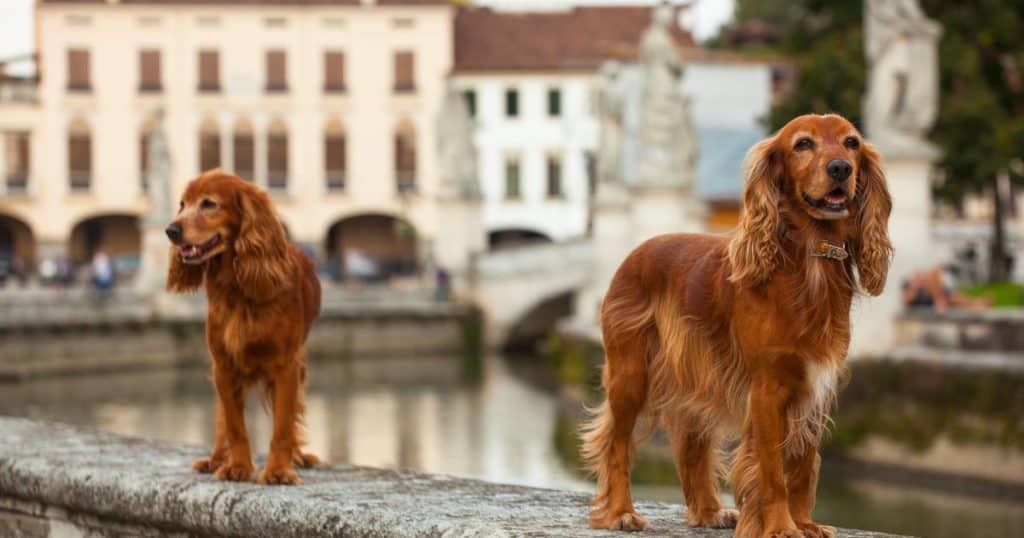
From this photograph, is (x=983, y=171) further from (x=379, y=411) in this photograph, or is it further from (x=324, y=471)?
(x=324, y=471)

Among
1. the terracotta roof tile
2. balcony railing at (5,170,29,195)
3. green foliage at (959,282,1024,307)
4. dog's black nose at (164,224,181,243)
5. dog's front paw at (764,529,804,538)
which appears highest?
the terracotta roof tile

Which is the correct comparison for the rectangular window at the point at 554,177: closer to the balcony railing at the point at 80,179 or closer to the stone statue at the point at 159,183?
the balcony railing at the point at 80,179

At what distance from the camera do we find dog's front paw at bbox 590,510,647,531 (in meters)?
6.07

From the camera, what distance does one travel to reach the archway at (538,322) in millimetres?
47562

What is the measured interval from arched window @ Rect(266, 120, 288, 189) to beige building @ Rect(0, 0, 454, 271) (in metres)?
0.05

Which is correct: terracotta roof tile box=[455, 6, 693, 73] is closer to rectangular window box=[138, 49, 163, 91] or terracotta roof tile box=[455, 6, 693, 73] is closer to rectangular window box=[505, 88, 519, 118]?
rectangular window box=[505, 88, 519, 118]

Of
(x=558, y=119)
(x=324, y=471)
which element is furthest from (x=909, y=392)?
(x=558, y=119)

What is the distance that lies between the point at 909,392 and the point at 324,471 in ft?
50.7

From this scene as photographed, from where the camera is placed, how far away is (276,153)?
70500mm

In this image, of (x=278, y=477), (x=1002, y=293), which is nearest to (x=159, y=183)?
(x=1002, y=293)

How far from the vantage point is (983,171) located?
30453 mm

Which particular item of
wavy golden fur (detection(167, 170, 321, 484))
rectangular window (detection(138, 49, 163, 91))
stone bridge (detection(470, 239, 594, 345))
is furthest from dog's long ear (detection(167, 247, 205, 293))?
rectangular window (detection(138, 49, 163, 91))

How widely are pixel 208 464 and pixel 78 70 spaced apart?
63394 millimetres

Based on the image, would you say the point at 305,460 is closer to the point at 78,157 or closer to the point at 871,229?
the point at 871,229
